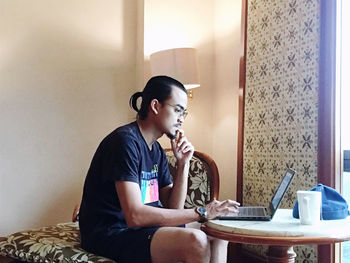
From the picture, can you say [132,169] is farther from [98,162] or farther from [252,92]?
[252,92]

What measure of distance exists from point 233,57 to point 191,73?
1.26 feet

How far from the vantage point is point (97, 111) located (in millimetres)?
2678

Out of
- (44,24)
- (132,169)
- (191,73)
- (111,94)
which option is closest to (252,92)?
(191,73)

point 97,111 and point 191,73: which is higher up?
point 191,73

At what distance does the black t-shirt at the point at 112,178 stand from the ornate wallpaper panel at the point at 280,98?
807mm

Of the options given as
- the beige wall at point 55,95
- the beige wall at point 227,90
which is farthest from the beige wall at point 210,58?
the beige wall at point 55,95

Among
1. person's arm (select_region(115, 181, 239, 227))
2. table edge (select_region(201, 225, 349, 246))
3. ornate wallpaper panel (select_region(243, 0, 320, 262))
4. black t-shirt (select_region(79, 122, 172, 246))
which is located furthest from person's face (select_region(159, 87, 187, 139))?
ornate wallpaper panel (select_region(243, 0, 320, 262))

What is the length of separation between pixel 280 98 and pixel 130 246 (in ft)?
3.84

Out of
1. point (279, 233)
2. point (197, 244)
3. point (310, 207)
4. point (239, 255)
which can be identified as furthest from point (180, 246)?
point (239, 255)

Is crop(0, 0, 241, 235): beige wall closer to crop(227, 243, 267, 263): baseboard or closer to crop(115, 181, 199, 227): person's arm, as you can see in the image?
crop(227, 243, 267, 263): baseboard

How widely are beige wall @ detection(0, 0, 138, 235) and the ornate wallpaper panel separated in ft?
2.89

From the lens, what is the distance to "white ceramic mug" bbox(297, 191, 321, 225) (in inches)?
50.3

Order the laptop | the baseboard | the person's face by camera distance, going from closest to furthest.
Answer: the laptop → the person's face → the baseboard

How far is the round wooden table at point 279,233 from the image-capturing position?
3.82 ft
